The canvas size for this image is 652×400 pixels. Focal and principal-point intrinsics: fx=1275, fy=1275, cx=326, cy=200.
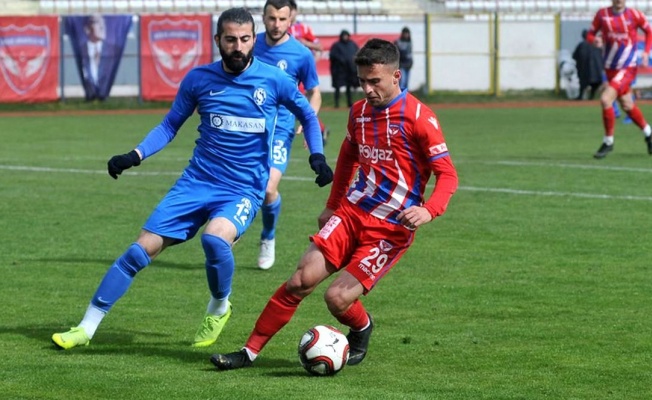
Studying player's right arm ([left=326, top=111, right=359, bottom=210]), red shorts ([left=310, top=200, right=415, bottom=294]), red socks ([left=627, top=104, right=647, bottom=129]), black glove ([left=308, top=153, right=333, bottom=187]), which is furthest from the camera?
red socks ([left=627, top=104, right=647, bottom=129])

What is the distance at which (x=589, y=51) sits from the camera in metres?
39.6

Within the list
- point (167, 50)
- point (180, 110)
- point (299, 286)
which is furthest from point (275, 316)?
point (167, 50)

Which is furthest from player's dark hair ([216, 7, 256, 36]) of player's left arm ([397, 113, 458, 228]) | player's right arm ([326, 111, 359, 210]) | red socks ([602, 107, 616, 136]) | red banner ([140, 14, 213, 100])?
red banner ([140, 14, 213, 100])

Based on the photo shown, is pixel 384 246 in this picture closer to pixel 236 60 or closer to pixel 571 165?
pixel 236 60

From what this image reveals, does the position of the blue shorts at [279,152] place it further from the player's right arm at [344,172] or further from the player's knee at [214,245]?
the player's right arm at [344,172]

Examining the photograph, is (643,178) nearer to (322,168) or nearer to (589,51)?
(322,168)

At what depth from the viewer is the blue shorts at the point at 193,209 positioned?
7.75m

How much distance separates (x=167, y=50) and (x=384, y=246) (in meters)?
31.5

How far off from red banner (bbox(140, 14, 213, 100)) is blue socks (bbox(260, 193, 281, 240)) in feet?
87.8

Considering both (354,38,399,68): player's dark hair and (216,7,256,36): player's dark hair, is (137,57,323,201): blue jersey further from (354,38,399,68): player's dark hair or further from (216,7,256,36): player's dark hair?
(354,38,399,68): player's dark hair

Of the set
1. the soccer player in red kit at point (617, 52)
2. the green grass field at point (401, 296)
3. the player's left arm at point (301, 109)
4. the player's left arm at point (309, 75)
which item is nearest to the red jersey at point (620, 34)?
the soccer player in red kit at point (617, 52)

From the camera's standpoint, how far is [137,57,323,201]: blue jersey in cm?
791

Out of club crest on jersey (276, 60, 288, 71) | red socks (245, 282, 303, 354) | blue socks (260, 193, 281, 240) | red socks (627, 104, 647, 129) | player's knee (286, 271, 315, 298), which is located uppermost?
club crest on jersey (276, 60, 288, 71)

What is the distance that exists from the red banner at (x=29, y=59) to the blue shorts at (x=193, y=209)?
96.1 feet
